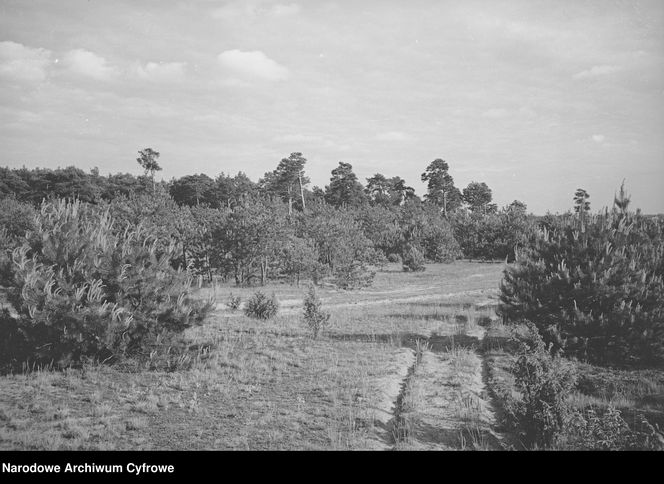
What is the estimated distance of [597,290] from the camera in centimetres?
1329

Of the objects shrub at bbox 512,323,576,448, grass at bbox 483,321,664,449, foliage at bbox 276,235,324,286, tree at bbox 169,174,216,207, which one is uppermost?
tree at bbox 169,174,216,207

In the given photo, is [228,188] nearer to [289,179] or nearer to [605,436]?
[289,179]

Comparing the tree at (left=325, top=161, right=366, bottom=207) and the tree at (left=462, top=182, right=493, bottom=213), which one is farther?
the tree at (left=462, top=182, right=493, bottom=213)

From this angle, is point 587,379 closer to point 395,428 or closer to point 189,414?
point 395,428

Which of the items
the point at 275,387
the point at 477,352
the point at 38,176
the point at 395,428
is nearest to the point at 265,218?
the point at 477,352

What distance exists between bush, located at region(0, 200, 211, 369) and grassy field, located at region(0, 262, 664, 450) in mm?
678

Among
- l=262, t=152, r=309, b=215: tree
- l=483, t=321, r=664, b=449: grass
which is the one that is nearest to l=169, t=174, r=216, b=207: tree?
l=262, t=152, r=309, b=215: tree

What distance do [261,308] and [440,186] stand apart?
73.5m

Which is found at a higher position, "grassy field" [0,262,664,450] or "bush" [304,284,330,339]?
"bush" [304,284,330,339]

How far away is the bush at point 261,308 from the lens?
19500mm

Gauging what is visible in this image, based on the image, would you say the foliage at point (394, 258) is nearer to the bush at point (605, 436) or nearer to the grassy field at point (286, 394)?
the grassy field at point (286, 394)

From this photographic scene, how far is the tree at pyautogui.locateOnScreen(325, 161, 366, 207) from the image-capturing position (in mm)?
79375

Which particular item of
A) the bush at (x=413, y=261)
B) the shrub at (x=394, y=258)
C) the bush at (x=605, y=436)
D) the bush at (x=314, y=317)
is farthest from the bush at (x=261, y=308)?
the shrub at (x=394, y=258)

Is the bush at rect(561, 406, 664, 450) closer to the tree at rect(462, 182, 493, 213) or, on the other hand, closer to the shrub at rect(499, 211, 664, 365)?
the shrub at rect(499, 211, 664, 365)
